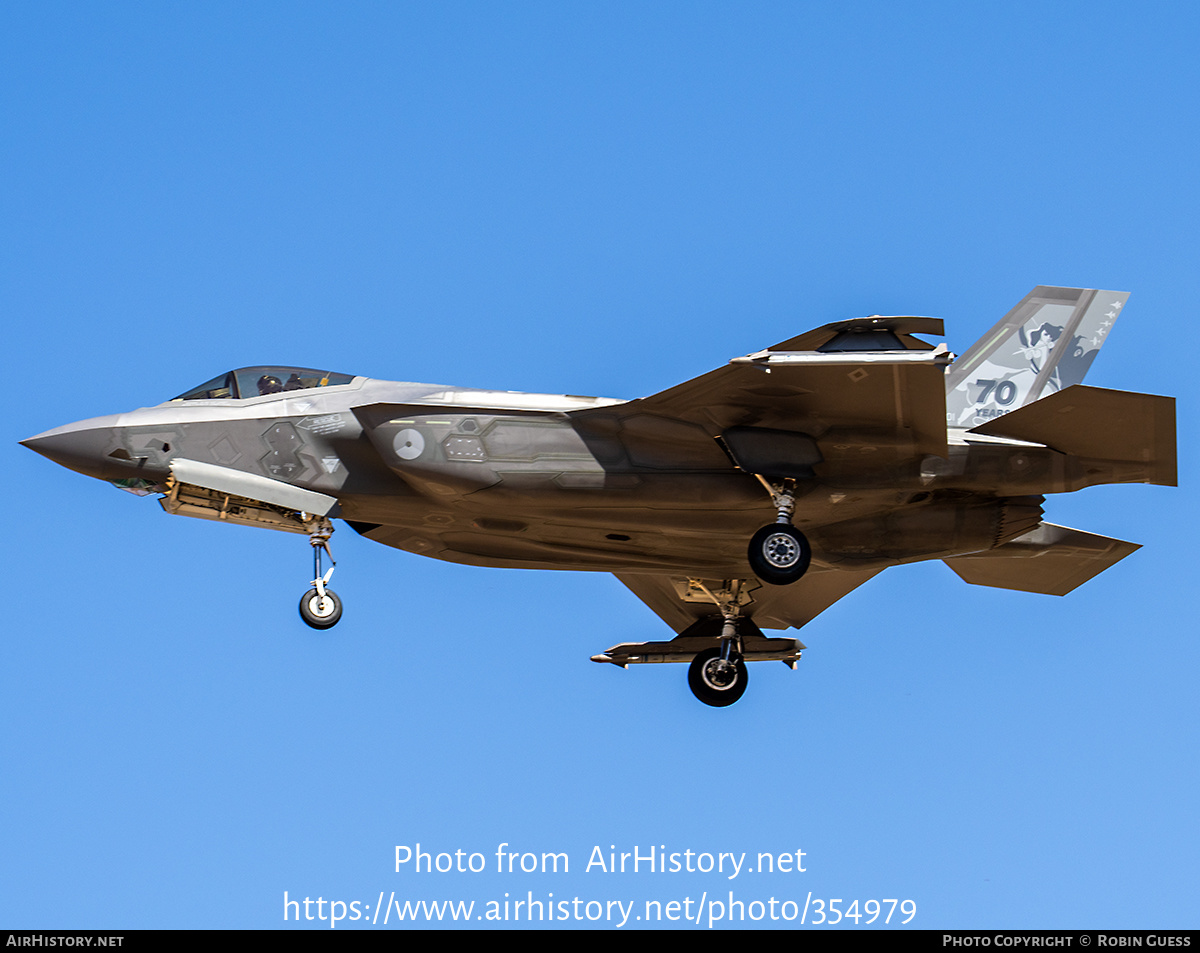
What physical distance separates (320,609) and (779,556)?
19.6 feet

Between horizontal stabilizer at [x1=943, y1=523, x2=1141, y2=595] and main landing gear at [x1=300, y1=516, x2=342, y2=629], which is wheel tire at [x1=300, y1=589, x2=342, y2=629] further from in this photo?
horizontal stabilizer at [x1=943, y1=523, x2=1141, y2=595]

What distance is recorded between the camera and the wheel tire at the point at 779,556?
68.4ft

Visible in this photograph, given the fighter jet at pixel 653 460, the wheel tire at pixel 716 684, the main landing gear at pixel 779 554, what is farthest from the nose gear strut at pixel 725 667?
the main landing gear at pixel 779 554

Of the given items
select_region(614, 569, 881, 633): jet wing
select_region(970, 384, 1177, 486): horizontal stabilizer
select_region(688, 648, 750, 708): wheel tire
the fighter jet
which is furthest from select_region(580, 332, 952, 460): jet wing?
select_region(614, 569, 881, 633): jet wing

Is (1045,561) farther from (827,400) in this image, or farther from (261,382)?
(261,382)

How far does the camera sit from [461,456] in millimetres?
21297

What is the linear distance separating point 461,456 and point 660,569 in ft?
13.6

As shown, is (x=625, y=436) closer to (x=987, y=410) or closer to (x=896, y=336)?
(x=896, y=336)

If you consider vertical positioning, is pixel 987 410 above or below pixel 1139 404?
above

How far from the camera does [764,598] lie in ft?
87.3

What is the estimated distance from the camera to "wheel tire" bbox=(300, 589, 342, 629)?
2103 cm

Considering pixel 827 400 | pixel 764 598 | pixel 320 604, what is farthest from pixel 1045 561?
pixel 320 604

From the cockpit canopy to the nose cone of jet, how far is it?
Result: 121 cm

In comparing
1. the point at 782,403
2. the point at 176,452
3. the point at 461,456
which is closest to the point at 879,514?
→ the point at 782,403
